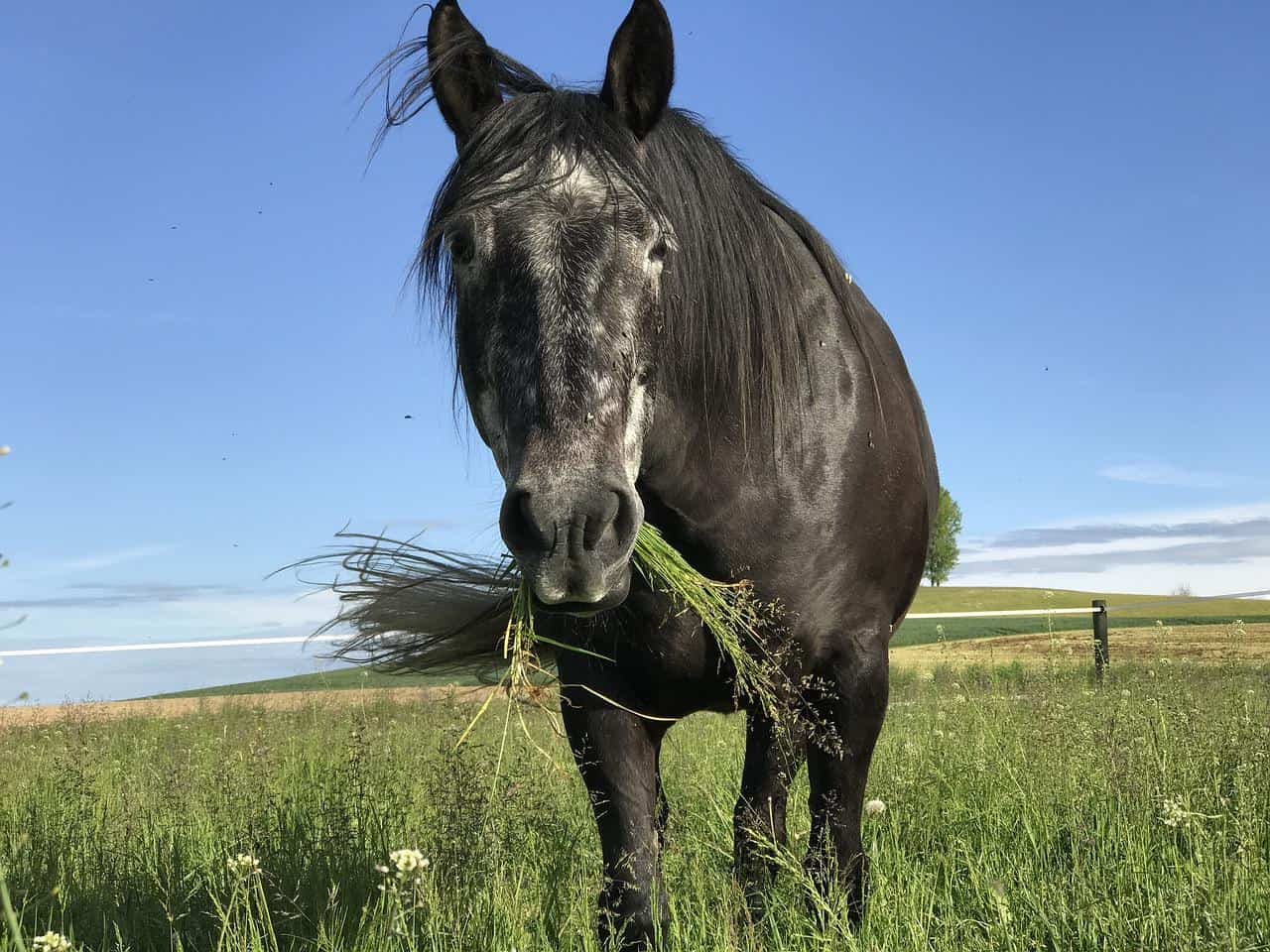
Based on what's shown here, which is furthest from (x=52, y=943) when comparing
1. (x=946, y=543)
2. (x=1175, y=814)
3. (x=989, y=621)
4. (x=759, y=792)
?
(x=946, y=543)

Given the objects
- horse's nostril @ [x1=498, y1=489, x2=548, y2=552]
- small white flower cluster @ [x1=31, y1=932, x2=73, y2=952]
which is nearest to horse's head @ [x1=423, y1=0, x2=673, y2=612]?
Result: horse's nostril @ [x1=498, y1=489, x2=548, y2=552]

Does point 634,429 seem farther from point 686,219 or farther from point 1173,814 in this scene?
point 1173,814

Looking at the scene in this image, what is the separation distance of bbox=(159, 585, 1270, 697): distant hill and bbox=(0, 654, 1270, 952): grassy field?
103cm

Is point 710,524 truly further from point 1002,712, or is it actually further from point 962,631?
point 962,631

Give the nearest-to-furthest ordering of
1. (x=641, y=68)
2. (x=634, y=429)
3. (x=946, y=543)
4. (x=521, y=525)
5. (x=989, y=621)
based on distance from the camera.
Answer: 1. (x=521, y=525)
2. (x=634, y=429)
3. (x=641, y=68)
4. (x=989, y=621)
5. (x=946, y=543)

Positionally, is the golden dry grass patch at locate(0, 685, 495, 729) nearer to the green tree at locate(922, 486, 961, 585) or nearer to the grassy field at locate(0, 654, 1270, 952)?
the grassy field at locate(0, 654, 1270, 952)

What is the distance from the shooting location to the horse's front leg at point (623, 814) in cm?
293

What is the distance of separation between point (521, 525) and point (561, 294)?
0.56 metres

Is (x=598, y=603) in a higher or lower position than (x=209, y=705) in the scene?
higher

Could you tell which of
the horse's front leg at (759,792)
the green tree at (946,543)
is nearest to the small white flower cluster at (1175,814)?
the horse's front leg at (759,792)

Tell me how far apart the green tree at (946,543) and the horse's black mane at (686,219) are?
67.1 m

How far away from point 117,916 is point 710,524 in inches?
108

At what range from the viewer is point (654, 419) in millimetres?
2807

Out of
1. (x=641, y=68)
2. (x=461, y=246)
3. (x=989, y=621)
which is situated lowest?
(x=989, y=621)
